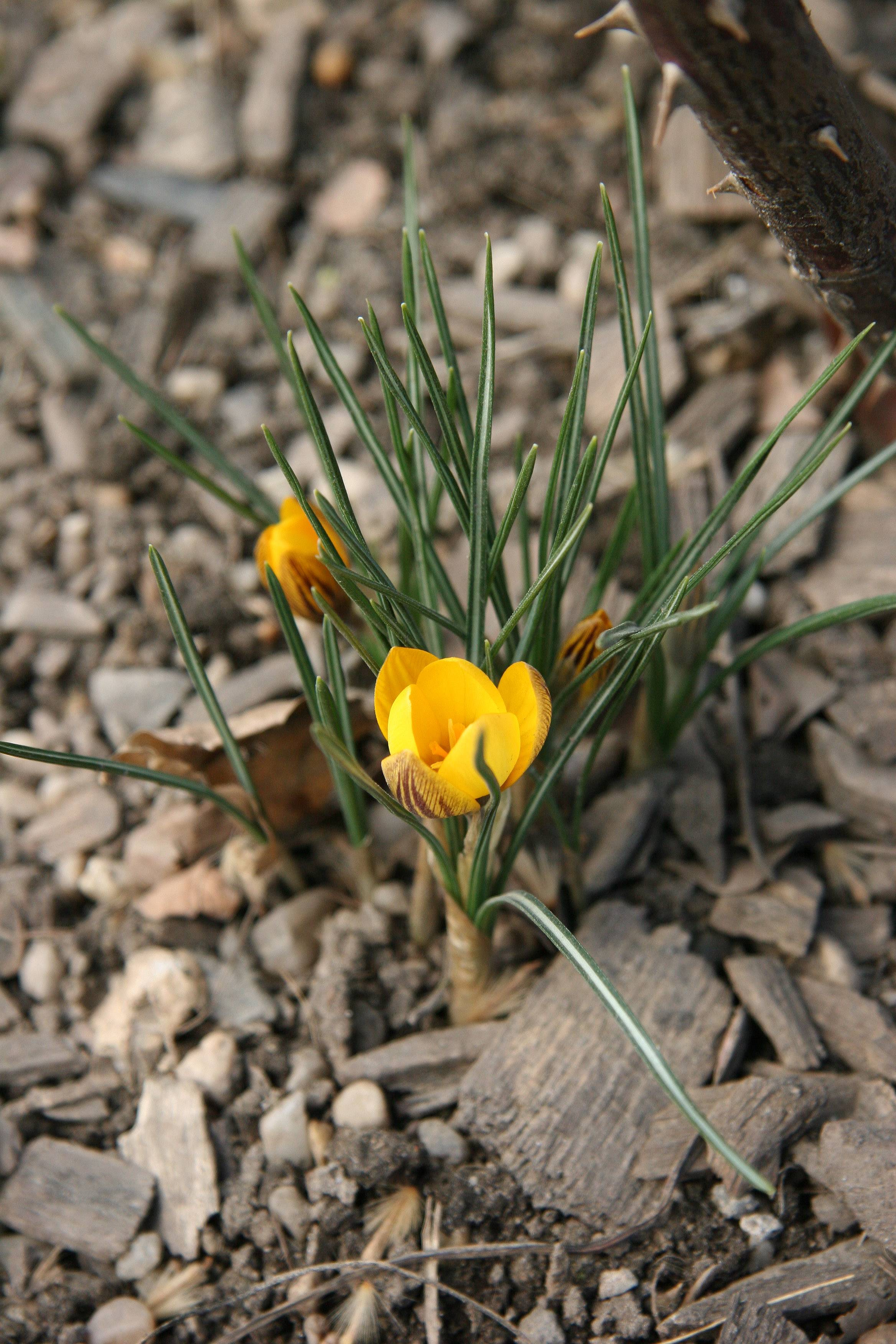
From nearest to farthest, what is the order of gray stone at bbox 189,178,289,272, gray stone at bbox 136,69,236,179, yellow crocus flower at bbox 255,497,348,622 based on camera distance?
1. yellow crocus flower at bbox 255,497,348,622
2. gray stone at bbox 189,178,289,272
3. gray stone at bbox 136,69,236,179

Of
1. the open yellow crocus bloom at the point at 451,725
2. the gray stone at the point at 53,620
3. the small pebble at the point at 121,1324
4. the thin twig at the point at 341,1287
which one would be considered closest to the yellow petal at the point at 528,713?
the open yellow crocus bloom at the point at 451,725

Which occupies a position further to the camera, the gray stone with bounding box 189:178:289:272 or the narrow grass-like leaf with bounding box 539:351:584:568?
the gray stone with bounding box 189:178:289:272

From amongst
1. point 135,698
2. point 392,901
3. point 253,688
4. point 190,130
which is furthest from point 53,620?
point 190,130

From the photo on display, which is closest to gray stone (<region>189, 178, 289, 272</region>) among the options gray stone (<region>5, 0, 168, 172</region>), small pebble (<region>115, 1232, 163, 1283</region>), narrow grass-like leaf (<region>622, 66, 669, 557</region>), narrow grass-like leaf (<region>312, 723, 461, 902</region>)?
gray stone (<region>5, 0, 168, 172</region>)

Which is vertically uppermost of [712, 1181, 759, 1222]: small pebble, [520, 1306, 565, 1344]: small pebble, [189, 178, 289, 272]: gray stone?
[189, 178, 289, 272]: gray stone

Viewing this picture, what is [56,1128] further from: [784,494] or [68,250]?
[68,250]

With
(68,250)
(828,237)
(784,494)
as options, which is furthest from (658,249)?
(68,250)

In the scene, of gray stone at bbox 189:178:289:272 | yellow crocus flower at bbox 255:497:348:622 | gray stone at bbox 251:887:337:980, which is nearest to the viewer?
yellow crocus flower at bbox 255:497:348:622

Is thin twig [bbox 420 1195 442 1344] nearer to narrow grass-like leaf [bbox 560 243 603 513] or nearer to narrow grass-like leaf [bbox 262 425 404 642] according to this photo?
narrow grass-like leaf [bbox 262 425 404 642]
